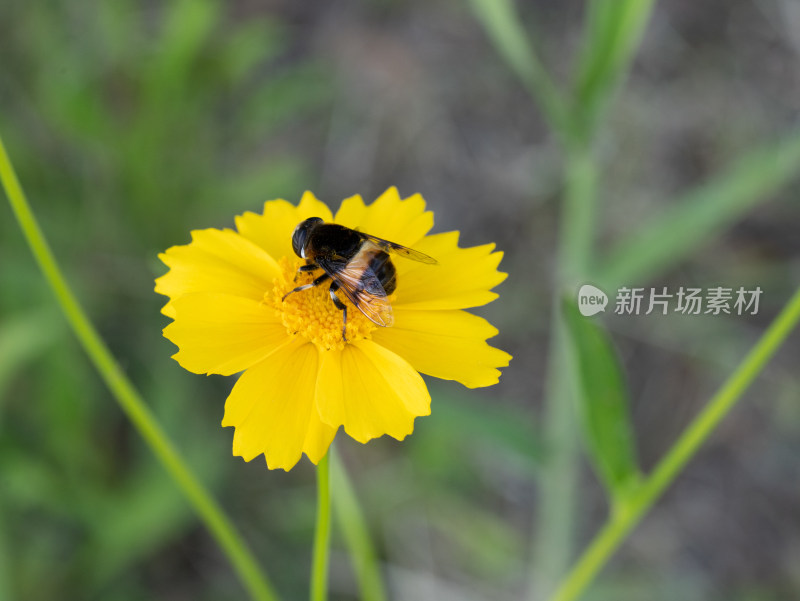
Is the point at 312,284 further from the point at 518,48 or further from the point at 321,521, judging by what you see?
the point at 518,48

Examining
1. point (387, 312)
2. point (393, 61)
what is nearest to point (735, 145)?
point (393, 61)

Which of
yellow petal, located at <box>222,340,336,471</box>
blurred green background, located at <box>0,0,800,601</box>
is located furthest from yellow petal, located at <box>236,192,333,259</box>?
blurred green background, located at <box>0,0,800,601</box>

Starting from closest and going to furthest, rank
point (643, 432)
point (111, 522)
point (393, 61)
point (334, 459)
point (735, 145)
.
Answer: point (334, 459), point (111, 522), point (643, 432), point (735, 145), point (393, 61)

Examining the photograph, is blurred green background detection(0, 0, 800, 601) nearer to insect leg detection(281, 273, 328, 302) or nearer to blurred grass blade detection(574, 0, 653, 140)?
blurred grass blade detection(574, 0, 653, 140)

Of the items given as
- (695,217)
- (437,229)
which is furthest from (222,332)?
(437,229)

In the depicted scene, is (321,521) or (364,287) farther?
(364,287)

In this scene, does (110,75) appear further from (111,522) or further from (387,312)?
(387,312)
